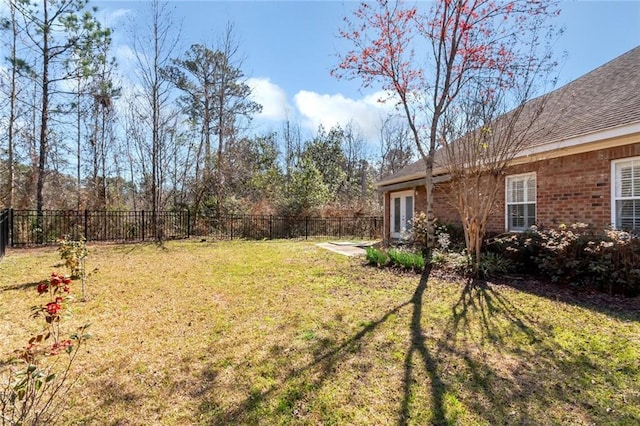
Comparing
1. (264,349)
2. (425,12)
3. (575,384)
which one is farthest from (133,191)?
(575,384)

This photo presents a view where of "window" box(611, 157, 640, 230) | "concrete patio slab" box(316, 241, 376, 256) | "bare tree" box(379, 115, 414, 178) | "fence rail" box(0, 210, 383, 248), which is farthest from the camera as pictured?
"bare tree" box(379, 115, 414, 178)

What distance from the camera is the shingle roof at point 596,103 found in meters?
6.55

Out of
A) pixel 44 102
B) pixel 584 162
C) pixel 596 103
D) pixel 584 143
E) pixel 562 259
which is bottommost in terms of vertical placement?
pixel 562 259

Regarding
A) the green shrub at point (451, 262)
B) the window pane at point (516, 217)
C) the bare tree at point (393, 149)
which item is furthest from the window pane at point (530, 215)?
the bare tree at point (393, 149)

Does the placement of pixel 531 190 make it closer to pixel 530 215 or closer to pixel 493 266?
pixel 530 215

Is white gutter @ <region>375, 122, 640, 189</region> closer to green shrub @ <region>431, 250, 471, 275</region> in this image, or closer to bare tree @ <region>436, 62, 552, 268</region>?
bare tree @ <region>436, 62, 552, 268</region>

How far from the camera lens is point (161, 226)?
14.1 m

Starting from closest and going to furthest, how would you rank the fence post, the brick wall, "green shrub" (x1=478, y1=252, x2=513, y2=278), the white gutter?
the white gutter
"green shrub" (x1=478, y1=252, x2=513, y2=278)
the brick wall
the fence post

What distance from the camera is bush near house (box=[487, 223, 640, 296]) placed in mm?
5266

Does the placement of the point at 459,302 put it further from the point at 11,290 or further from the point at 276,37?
the point at 276,37

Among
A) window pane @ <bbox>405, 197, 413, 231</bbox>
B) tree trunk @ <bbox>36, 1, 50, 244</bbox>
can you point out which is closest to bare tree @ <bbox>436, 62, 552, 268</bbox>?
window pane @ <bbox>405, 197, 413, 231</bbox>

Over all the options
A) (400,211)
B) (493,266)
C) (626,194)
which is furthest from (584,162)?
(400,211)

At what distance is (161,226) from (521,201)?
41.8 ft

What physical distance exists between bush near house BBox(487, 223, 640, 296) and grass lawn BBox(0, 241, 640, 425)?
0.48 m
